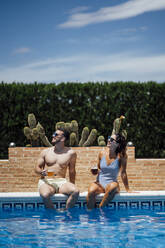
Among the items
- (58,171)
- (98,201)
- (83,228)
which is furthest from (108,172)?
(83,228)

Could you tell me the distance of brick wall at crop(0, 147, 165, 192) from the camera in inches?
402

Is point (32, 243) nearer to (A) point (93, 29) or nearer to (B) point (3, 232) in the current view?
(B) point (3, 232)

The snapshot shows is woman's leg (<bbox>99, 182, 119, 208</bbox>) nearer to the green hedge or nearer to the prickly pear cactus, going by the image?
the prickly pear cactus

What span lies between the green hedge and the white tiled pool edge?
4674mm

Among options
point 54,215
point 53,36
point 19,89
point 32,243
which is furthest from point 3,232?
point 53,36

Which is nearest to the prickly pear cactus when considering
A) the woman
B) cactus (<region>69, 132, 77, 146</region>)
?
cactus (<region>69, 132, 77, 146</region>)

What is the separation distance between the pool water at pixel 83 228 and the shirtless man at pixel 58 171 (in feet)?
1.05

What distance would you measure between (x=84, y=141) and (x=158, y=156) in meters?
2.66

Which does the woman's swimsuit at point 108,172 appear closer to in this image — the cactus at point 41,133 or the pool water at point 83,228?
the pool water at point 83,228

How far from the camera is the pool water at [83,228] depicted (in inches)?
219

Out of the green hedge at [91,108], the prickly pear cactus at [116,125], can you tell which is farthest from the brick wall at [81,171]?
the green hedge at [91,108]

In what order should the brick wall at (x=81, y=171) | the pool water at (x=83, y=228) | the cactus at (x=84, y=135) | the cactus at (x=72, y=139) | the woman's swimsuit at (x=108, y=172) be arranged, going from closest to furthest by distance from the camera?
the pool water at (x=83, y=228) → the woman's swimsuit at (x=108, y=172) → the brick wall at (x=81, y=171) → the cactus at (x=72, y=139) → the cactus at (x=84, y=135)

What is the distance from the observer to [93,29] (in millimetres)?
13828

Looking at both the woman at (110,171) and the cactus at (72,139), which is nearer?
the woman at (110,171)
